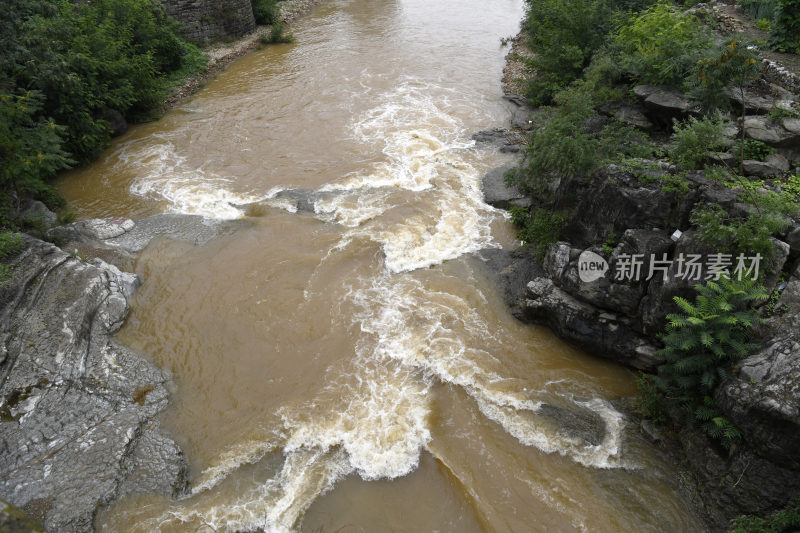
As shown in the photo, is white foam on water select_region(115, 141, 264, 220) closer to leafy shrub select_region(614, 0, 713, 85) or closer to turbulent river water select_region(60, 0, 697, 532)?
turbulent river water select_region(60, 0, 697, 532)

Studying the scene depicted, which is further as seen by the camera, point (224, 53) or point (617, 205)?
point (224, 53)

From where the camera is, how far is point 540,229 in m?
11.5

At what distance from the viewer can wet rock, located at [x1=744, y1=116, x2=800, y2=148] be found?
30.8ft

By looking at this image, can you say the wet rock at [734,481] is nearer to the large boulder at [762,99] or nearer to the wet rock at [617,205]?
the wet rock at [617,205]

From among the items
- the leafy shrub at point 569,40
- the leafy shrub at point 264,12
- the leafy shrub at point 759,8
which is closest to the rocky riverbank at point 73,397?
the leafy shrub at point 569,40

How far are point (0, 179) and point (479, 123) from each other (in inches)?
598

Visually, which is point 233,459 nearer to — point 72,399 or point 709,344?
point 72,399

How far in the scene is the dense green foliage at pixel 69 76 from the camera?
12.1 m

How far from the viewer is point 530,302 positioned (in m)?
10.1

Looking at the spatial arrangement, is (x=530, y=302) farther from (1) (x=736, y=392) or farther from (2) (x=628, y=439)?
(1) (x=736, y=392)

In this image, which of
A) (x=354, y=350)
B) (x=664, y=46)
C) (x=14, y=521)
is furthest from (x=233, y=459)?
(x=664, y=46)

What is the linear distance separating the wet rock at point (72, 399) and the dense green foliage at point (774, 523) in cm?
846

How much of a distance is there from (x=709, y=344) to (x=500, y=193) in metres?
7.98

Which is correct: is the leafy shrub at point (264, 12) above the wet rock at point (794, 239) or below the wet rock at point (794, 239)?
above
